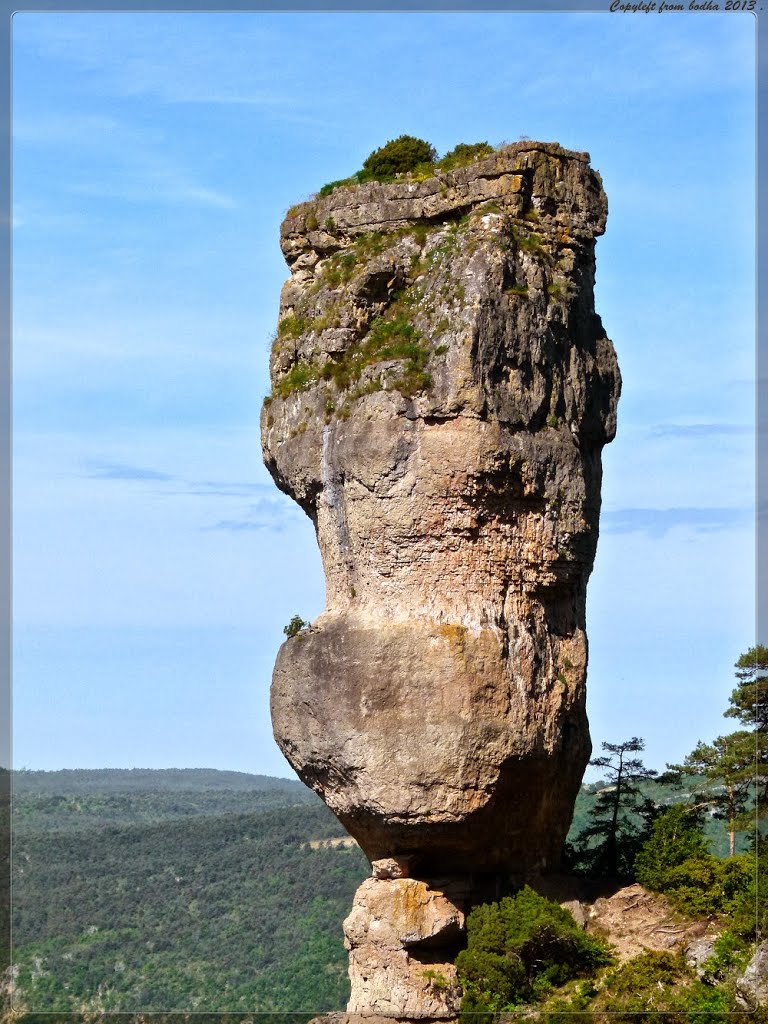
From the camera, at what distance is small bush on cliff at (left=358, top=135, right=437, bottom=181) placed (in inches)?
1243

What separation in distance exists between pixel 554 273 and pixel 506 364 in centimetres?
214

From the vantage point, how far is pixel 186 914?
206 ft

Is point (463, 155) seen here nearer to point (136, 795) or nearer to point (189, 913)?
point (189, 913)

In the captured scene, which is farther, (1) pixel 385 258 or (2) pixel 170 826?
(2) pixel 170 826

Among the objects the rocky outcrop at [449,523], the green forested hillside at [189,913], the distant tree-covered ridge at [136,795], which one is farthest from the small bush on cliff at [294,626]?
the distant tree-covered ridge at [136,795]

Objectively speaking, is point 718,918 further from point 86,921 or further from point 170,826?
point 170,826

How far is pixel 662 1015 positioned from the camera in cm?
2662

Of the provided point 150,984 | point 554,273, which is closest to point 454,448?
point 554,273

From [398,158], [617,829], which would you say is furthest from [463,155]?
[617,829]

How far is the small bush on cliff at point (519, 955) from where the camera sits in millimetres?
28031

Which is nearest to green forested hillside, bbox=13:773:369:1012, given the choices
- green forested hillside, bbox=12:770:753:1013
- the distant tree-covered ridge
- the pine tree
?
green forested hillside, bbox=12:770:753:1013

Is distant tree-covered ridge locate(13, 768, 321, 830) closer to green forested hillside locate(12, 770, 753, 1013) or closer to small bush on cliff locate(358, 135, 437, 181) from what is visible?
green forested hillside locate(12, 770, 753, 1013)

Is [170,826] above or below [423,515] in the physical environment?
below

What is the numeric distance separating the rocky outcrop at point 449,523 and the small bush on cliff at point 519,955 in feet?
1.89
